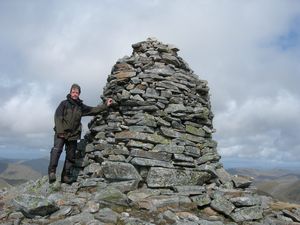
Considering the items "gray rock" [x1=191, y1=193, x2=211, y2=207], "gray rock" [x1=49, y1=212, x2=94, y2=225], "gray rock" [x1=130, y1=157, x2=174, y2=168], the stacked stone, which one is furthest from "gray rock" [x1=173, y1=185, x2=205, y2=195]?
"gray rock" [x1=49, y1=212, x2=94, y2=225]

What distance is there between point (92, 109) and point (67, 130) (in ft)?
4.44

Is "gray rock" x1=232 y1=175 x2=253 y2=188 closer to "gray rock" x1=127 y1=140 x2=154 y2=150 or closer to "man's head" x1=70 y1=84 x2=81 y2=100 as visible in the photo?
"gray rock" x1=127 y1=140 x2=154 y2=150

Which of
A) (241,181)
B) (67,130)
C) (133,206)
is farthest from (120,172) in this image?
(241,181)

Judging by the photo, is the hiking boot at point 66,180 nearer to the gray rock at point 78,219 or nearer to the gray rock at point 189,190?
the gray rock at point 78,219

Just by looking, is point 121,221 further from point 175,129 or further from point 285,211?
point 285,211

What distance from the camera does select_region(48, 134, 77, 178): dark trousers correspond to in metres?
12.8

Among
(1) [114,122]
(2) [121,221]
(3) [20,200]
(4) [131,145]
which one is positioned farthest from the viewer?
(1) [114,122]

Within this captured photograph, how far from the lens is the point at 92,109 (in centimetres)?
1398

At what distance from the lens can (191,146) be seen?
45.0 ft

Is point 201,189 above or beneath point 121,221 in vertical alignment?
above

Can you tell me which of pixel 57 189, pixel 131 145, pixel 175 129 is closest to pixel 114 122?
pixel 131 145

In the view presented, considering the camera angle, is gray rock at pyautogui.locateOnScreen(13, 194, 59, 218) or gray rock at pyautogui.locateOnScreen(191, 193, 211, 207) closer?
gray rock at pyautogui.locateOnScreen(13, 194, 59, 218)

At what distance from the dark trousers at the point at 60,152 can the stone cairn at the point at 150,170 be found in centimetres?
55

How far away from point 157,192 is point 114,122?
10.6ft
